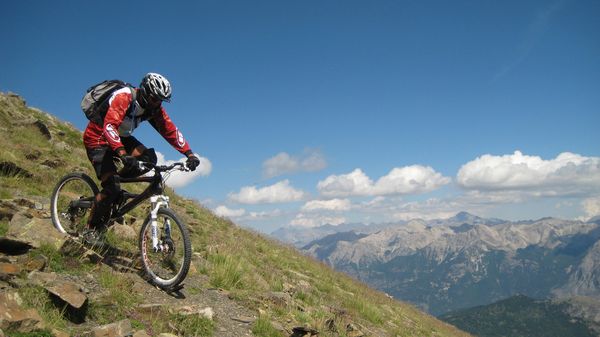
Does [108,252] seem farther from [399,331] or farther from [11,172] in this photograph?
[399,331]

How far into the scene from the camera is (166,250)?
7.94m

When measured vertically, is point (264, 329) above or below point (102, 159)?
below

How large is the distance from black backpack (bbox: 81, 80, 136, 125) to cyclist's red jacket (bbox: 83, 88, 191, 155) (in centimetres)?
14

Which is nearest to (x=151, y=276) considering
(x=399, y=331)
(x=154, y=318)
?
(x=154, y=318)

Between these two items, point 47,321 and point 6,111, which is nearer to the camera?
point 47,321

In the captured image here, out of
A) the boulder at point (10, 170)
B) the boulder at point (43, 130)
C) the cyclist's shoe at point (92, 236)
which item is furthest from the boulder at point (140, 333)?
the boulder at point (43, 130)

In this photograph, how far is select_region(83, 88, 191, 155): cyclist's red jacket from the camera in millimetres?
7609

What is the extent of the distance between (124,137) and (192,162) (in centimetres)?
145

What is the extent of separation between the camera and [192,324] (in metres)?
6.93

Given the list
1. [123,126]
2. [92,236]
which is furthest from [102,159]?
[92,236]

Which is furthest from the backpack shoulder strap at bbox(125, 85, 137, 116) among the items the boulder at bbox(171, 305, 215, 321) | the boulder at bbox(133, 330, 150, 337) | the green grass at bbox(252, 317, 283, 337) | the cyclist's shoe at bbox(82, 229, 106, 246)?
the green grass at bbox(252, 317, 283, 337)

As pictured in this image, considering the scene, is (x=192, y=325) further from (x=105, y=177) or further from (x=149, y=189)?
(x=105, y=177)

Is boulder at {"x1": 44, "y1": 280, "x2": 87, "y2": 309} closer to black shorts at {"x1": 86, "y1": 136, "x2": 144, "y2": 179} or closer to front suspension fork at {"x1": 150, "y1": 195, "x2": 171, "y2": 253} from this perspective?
front suspension fork at {"x1": 150, "y1": 195, "x2": 171, "y2": 253}

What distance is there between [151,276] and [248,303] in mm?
2087
